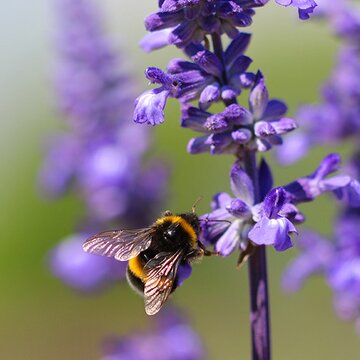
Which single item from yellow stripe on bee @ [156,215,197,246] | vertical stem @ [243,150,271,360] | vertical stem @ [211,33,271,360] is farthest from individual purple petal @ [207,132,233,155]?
yellow stripe on bee @ [156,215,197,246]

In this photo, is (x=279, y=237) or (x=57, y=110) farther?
(x=57, y=110)

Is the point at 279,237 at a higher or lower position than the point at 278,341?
higher

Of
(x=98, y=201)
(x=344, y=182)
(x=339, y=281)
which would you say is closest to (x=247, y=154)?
(x=344, y=182)

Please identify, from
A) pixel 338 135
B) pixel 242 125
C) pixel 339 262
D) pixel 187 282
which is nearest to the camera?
pixel 242 125

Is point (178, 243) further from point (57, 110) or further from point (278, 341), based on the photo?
point (278, 341)

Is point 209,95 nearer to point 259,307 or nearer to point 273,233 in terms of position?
point 273,233

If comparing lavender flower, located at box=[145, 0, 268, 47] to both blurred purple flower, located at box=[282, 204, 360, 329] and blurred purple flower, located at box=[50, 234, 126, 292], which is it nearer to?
blurred purple flower, located at box=[282, 204, 360, 329]

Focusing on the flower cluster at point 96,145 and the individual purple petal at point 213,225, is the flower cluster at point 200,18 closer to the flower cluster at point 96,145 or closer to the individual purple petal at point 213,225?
the individual purple petal at point 213,225

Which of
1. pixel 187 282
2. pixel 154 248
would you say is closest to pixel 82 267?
pixel 154 248
